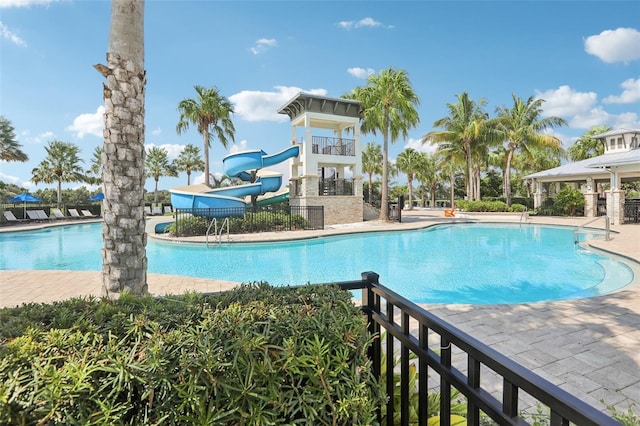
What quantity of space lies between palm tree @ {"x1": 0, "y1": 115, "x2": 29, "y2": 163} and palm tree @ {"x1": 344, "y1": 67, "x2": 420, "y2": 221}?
2930 cm

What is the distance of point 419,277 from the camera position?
9.23 metres

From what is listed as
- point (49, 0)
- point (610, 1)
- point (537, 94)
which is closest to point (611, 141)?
point (537, 94)

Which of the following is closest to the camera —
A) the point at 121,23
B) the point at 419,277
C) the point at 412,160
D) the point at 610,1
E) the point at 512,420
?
the point at 512,420

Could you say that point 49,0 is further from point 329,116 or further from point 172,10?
point 329,116

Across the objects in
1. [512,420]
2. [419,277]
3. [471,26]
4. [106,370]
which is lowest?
[419,277]

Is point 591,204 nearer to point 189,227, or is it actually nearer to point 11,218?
point 189,227

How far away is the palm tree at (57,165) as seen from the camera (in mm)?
32656

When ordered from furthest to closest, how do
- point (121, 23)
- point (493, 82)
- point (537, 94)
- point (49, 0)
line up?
point (537, 94)
point (493, 82)
point (49, 0)
point (121, 23)

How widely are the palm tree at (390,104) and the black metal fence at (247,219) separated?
20.7 feet

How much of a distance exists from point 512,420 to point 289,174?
24.2 m

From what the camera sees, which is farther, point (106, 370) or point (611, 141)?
point (611, 141)

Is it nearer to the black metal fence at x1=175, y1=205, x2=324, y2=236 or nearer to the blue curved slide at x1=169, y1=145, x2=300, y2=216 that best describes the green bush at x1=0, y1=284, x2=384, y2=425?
the black metal fence at x1=175, y1=205, x2=324, y2=236

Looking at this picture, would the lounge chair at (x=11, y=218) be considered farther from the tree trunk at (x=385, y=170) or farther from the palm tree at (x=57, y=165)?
the tree trunk at (x=385, y=170)

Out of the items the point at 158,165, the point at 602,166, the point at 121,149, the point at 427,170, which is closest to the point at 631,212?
the point at 602,166
